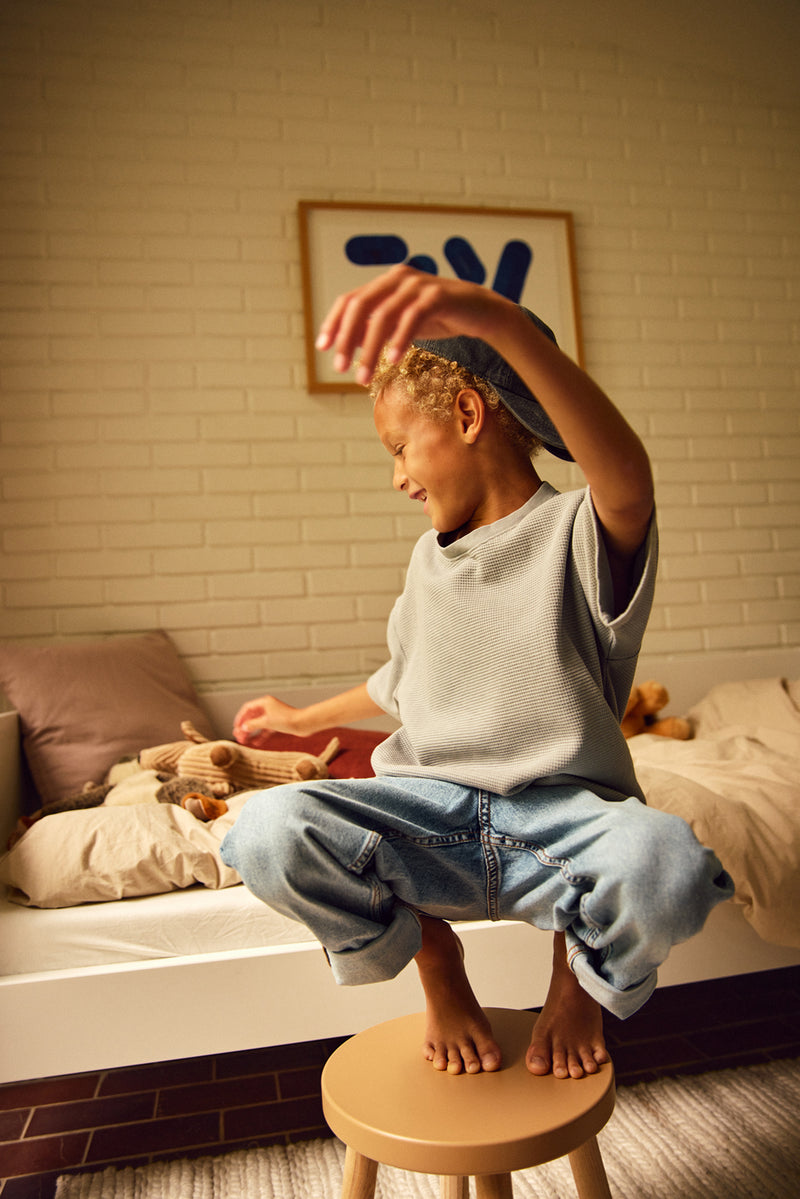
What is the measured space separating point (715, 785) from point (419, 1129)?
1.06 meters

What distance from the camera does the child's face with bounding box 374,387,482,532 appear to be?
3.56ft

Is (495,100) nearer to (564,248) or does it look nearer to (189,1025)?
(564,248)

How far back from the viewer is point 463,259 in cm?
291

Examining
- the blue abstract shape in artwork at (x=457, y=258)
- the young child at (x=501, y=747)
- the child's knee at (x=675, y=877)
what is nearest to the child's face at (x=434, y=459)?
the young child at (x=501, y=747)

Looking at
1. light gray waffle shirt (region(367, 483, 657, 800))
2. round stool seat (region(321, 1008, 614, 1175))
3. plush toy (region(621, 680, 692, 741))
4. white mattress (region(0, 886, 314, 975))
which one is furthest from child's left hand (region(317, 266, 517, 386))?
plush toy (region(621, 680, 692, 741))

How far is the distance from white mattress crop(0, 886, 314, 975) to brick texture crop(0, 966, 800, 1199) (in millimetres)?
322

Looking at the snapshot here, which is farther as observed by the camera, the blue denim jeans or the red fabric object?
the red fabric object

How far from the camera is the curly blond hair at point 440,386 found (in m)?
1.09

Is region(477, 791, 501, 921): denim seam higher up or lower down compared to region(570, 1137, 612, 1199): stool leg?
higher up

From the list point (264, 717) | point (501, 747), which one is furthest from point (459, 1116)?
point (264, 717)

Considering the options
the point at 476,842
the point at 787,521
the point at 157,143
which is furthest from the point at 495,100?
→ the point at 476,842

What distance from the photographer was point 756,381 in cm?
317

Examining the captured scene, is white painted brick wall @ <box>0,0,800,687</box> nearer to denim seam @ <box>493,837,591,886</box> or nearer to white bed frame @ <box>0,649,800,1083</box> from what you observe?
white bed frame @ <box>0,649,800,1083</box>

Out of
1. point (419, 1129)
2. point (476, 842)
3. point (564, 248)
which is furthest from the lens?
point (564, 248)
